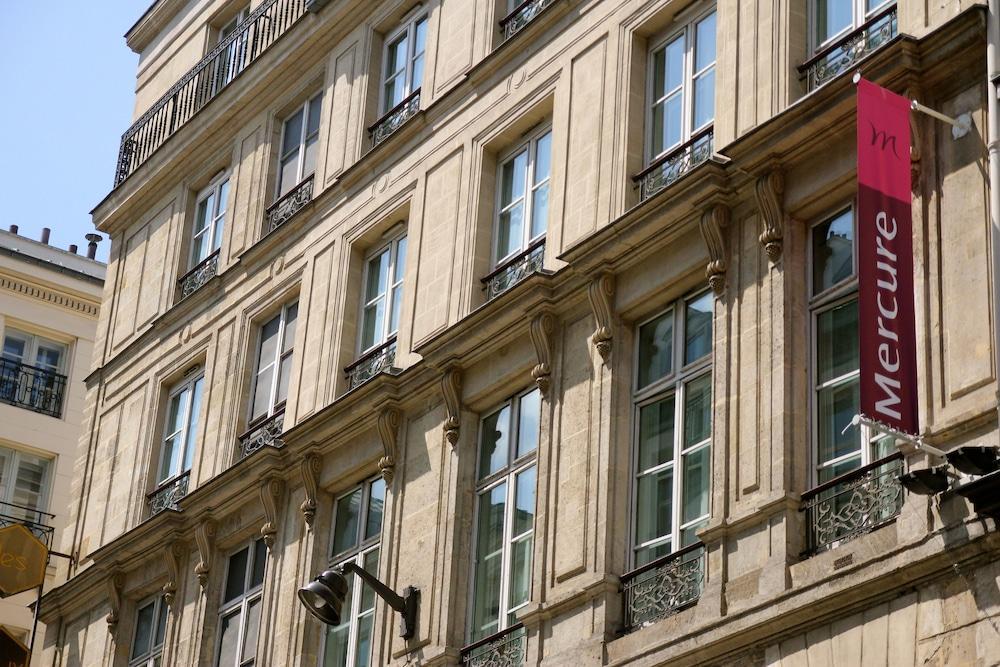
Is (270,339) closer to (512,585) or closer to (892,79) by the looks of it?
(512,585)

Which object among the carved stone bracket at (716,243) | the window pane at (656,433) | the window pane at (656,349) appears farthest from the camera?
the window pane at (656,349)

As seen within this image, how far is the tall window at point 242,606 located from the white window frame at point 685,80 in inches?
263

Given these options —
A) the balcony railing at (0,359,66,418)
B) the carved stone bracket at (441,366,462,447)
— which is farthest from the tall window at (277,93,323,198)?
the balcony railing at (0,359,66,418)

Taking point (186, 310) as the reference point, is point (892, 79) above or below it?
below

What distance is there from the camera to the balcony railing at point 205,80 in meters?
25.9

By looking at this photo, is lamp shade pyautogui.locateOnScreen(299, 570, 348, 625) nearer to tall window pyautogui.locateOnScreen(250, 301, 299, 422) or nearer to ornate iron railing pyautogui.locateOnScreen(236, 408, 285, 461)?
ornate iron railing pyautogui.locateOnScreen(236, 408, 285, 461)

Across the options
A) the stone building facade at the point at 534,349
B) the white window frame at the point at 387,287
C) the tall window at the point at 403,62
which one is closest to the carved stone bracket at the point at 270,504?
the stone building facade at the point at 534,349

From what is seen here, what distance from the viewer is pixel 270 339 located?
23672 mm

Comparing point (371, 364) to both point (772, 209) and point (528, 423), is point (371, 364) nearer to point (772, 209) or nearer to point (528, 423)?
point (528, 423)

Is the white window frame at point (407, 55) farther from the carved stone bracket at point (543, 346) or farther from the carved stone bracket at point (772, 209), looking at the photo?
the carved stone bracket at point (772, 209)

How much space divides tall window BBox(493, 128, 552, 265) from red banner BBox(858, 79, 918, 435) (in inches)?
219

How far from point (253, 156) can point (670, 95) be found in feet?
27.2

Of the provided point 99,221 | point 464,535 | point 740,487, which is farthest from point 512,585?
point 99,221

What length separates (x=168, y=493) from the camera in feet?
80.1
